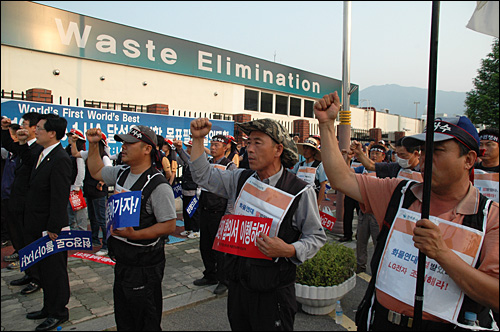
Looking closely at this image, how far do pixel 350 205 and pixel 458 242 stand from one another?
18.7 ft

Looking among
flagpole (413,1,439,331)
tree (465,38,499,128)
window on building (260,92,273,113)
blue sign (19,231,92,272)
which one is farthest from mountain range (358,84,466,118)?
window on building (260,92,273,113)

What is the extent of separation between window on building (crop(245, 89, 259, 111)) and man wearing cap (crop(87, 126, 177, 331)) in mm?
15406

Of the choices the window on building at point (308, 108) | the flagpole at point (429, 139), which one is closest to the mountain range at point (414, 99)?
the flagpole at point (429, 139)

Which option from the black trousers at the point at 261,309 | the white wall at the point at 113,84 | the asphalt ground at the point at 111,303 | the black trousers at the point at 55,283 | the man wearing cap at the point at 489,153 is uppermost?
the white wall at the point at 113,84

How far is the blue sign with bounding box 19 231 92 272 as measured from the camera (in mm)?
3500

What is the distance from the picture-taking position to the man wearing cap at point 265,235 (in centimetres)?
234

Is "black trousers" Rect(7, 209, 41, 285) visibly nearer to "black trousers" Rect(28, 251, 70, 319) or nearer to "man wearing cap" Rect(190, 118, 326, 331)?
"black trousers" Rect(28, 251, 70, 319)

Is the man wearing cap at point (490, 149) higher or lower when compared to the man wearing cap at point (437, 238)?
higher

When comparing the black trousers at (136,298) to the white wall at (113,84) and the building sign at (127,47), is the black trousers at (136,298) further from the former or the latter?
the building sign at (127,47)

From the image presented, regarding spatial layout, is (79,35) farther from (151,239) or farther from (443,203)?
(443,203)

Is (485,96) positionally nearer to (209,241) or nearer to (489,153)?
(489,153)

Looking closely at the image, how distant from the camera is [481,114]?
22.9 metres

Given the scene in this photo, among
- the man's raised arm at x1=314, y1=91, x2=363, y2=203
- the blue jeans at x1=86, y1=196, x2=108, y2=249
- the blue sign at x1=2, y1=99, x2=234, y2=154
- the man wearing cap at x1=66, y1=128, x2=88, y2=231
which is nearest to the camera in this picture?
the man's raised arm at x1=314, y1=91, x2=363, y2=203

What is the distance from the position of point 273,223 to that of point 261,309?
601 millimetres
